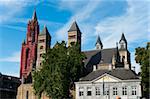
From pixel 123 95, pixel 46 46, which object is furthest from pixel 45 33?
pixel 123 95

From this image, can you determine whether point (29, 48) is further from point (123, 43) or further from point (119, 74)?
point (119, 74)

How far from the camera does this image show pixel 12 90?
77562 mm

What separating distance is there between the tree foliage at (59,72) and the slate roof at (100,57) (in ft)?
29.3

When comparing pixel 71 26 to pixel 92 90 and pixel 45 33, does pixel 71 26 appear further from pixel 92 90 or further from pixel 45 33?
pixel 92 90

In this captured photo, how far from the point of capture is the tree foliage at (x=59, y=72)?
173ft

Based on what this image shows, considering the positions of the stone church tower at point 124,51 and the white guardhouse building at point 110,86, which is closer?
the white guardhouse building at point 110,86

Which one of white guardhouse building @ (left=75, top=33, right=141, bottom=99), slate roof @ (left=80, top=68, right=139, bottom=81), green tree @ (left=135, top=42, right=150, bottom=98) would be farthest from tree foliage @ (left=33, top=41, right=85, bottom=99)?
green tree @ (left=135, top=42, right=150, bottom=98)

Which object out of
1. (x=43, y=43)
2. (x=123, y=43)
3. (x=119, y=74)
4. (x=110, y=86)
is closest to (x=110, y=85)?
(x=110, y=86)

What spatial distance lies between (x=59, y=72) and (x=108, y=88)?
921cm

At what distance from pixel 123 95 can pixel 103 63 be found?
1325cm

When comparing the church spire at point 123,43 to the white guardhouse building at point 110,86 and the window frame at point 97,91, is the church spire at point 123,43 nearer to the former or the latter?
the white guardhouse building at point 110,86

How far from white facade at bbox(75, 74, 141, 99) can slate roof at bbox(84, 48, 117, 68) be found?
36.3 ft

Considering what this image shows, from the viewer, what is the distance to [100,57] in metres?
67.5

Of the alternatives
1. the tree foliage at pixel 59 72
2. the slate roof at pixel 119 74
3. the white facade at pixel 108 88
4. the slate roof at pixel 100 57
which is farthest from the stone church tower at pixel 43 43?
the white facade at pixel 108 88
